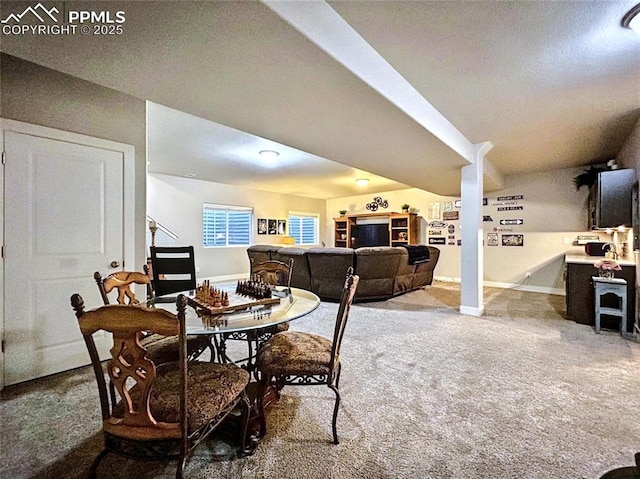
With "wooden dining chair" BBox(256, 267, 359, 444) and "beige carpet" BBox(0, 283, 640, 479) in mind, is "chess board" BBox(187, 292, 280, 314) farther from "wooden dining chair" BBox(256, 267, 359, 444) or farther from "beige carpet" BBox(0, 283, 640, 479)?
"beige carpet" BBox(0, 283, 640, 479)

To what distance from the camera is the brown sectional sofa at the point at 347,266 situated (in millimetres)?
4895

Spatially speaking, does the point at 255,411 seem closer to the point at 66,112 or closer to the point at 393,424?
the point at 393,424

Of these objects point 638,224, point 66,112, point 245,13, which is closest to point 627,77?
point 638,224

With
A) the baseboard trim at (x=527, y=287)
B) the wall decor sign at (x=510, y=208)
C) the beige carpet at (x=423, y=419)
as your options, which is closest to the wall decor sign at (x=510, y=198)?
the wall decor sign at (x=510, y=208)

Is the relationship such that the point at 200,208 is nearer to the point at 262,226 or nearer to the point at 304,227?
the point at 262,226

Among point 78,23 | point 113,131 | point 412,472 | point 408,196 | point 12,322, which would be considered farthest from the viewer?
point 408,196

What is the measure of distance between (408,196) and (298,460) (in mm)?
7828

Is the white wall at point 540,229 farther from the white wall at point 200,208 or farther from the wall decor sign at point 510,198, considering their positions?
the white wall at point 200,208

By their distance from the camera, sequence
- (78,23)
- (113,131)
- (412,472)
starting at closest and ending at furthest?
1. (412,472)
2. (78,23)
3. (113,131)

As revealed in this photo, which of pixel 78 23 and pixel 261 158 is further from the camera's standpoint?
pixel 261 158

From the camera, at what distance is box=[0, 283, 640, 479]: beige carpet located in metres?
1.46

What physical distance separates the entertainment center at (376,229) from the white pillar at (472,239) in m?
3.69

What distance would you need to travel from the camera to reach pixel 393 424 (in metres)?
1.79
